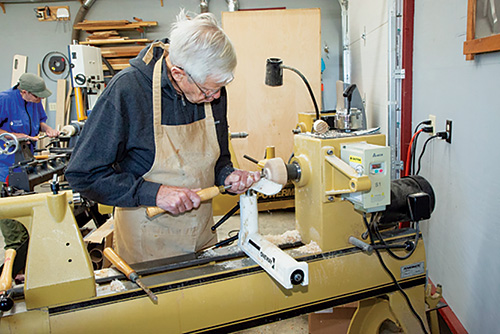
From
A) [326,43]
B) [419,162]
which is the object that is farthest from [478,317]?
[326,43]

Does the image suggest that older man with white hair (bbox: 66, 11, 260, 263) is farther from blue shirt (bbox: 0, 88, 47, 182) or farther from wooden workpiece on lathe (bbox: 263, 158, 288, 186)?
blue shirt (bbox: 0, 88, 47, 182)

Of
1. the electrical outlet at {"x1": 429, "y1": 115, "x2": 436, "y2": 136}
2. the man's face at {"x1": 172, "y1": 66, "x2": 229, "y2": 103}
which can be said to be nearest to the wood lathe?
the man's face at {"x1": 172, "y1": 66, "x2": 229, "y2": 103}

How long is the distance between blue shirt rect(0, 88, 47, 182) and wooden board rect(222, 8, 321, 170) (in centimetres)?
180

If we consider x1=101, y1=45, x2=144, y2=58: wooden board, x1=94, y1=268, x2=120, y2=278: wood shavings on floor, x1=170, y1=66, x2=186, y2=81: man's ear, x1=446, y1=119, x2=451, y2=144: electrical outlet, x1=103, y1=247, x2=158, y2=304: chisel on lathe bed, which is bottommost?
x1=94, y1=268, x2=120, y2=278: wood shavings on floor

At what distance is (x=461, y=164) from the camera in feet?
5.58

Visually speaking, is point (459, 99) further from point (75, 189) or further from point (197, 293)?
point (75, 189)

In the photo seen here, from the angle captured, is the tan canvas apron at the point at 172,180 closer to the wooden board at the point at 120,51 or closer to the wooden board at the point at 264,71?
the wooden board at the point at 264,71

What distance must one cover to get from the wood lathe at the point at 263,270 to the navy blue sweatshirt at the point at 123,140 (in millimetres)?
203

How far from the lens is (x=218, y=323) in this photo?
1.14 meters

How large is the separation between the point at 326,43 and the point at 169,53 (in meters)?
4.34

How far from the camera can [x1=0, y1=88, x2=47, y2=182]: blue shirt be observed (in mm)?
3426

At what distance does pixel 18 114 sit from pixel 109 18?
236 centimetres

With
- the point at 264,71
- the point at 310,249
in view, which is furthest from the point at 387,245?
the point at 264,71

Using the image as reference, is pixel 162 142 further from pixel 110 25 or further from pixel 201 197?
pixel 110 25
